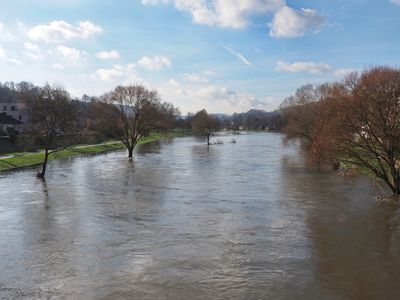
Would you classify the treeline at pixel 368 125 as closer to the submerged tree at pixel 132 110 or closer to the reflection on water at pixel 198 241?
the reflection on water at pixel 198 241

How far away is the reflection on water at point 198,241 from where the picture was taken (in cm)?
1274

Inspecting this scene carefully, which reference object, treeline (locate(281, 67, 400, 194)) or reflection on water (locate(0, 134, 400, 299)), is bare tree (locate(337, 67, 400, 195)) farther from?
reflection on water (locate(0, 134, 400, 299))

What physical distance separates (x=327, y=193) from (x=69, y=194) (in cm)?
1604

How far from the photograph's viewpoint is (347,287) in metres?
12.8

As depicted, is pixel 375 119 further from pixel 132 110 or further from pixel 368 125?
pixel 132 110

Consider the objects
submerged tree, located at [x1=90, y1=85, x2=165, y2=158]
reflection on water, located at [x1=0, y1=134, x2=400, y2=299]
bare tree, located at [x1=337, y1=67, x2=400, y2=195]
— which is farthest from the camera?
submerged tree, located at [x1=90, y1=85, x2=165, y2=158]

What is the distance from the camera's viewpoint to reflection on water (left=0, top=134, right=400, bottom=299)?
12.7m

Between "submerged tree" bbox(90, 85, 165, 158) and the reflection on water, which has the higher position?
"submerged tree" bbox(90, 85, 165, 158)


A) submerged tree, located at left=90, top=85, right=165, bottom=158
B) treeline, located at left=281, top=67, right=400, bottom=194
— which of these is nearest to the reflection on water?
treeline, located at left=281, top=67, right=400, bottom=194

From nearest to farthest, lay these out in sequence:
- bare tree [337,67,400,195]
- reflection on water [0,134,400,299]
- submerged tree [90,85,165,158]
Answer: reflection on water [0,134,400,299] → bare tree [337,67,400,195] → submerged tree [90,85,165,158]

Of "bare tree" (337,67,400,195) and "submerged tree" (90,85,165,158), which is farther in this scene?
"submerged tree" (90,85,165,158)

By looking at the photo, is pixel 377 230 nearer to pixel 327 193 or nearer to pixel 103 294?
pixel 327 193

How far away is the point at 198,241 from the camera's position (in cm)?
1717

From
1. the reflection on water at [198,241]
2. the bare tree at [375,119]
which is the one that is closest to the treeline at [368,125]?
the bare tree at [375,119]
